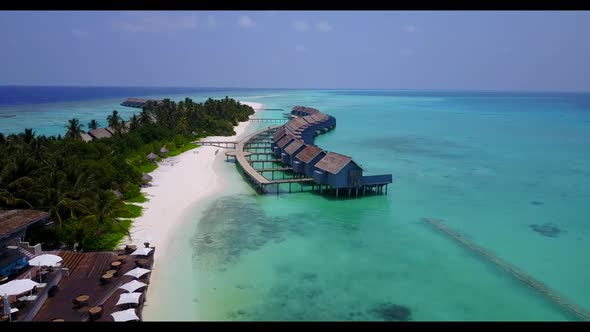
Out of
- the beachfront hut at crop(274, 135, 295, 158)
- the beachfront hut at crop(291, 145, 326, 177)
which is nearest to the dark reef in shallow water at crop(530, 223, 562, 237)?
the beachfront hut at crop(291, 145, 326, 177)

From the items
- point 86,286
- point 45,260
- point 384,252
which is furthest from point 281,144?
point 45,260

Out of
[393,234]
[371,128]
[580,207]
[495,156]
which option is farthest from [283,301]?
[371,128]

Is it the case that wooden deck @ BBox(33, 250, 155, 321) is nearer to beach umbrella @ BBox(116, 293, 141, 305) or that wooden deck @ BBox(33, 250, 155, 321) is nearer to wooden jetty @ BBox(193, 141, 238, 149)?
beach umbrella @ BBox(116, 293, 141, 305)

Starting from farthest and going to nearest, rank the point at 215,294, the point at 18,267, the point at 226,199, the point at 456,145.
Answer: the point at 456,145 → the point at 226,199 → the point at 215,294 → the point at 18,267

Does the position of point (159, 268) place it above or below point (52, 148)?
below

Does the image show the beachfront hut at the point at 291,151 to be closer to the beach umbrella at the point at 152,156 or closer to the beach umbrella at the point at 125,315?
the beach umbrella at the point at 152,156

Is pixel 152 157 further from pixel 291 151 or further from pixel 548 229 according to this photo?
pixel 548 229

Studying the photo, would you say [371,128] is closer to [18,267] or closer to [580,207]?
[580,207]
